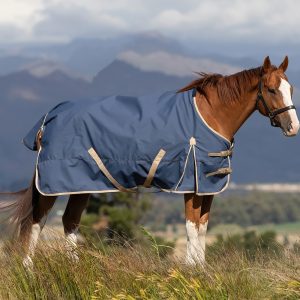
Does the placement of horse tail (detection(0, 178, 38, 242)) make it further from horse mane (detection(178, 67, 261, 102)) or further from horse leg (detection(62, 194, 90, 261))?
horse mane (detection(178, 67, 261, 102))

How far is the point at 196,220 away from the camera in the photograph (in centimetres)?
890

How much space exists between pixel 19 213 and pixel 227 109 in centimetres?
→ 244

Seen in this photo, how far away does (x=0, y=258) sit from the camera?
8.18 m

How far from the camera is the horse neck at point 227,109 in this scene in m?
9.12

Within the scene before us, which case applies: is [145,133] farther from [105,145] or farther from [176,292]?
[176,292]

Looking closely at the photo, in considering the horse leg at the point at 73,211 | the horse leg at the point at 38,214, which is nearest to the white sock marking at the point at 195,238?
the horse leg at the point at 73,211

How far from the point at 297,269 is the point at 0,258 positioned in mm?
2624

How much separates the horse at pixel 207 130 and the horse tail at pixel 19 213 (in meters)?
0.01

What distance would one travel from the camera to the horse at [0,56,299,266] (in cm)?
888

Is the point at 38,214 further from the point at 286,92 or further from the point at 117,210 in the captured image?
the point at 117,210

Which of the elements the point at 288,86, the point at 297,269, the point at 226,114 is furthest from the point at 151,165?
the point at 297,269

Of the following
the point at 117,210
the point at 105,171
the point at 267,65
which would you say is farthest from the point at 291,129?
the point at 117,210

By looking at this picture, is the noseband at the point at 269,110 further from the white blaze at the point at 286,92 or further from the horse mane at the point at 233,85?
the horse mane at the point at 233,85

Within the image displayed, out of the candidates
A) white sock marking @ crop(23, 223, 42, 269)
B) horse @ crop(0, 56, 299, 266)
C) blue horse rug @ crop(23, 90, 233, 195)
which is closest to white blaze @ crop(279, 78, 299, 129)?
horse @ crop(0, 56, 299, 266)
